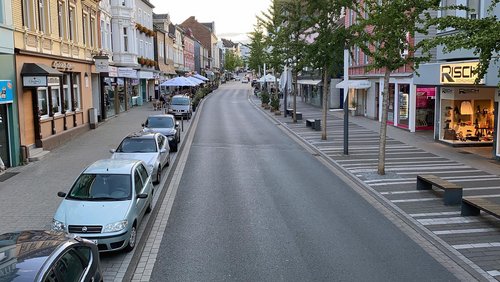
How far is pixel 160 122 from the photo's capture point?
23938 mm

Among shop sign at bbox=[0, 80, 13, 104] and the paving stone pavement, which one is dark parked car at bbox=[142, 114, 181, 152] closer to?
shop sign at bbox=[0, 80, 13, 104]

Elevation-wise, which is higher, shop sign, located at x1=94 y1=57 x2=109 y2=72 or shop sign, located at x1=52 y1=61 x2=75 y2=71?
shop sign, located at x1=94 y1=57 x2=109 y2=72

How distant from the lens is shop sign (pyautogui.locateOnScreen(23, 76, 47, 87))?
19.5 meters

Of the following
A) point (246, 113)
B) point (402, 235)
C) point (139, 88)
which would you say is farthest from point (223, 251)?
point (139, 88)

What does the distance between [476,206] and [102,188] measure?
323 inches

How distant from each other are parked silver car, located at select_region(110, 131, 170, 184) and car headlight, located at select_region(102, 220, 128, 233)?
19.5ft

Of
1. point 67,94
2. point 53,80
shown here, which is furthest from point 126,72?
point 53,80

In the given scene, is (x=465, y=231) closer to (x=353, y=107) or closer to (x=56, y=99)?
(x=56, y=99)

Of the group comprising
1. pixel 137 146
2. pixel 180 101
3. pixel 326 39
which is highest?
pixel 326 39

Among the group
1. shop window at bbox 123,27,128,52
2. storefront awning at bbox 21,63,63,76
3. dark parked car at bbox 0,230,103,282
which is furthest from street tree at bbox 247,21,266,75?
dark parked car at bbox 0,230,103,282

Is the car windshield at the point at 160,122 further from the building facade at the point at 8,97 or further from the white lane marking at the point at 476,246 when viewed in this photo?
the white lane marking at the point at 476,246

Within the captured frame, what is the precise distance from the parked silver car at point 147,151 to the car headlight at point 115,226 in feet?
19.5

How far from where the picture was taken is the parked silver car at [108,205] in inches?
358

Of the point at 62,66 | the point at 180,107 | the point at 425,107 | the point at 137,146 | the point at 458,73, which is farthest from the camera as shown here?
the point at 180,107
